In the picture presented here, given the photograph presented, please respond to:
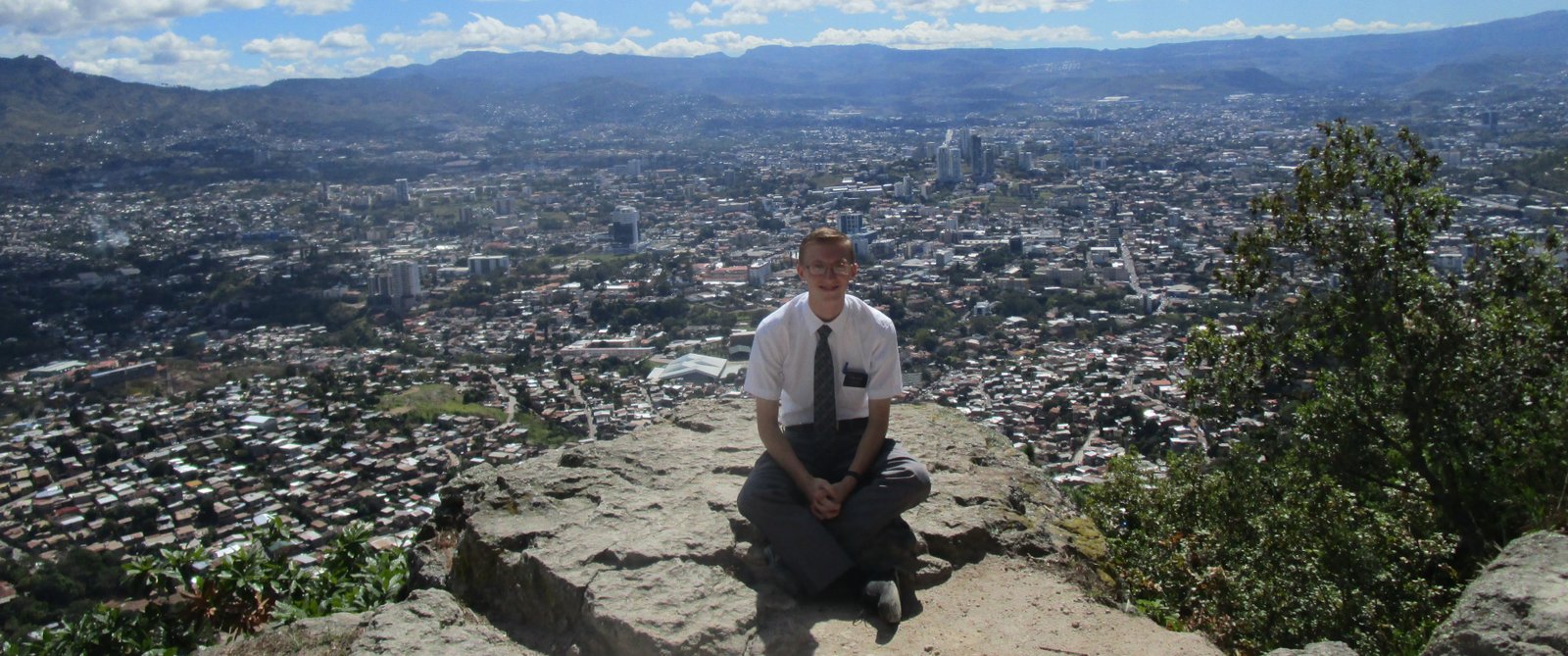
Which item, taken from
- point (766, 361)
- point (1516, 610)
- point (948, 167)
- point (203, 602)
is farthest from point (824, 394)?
point (948, 167)

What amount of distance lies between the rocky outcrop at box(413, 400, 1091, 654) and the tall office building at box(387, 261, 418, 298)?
905 inches

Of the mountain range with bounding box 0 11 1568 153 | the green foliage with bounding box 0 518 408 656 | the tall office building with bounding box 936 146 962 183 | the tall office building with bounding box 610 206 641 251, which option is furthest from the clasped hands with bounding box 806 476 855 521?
the mountain range with bounding box 0 11 1568 153

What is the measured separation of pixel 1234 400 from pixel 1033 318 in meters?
15.5

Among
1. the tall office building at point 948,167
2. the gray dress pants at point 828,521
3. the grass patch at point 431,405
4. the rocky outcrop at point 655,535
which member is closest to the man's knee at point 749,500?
the gray dress pants at point 828,521

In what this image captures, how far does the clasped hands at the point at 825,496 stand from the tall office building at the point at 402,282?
82.0 feet

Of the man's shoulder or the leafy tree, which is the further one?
the leafy tree

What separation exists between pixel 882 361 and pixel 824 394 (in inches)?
9.8

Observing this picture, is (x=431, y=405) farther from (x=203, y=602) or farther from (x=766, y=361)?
(x=766, y=361)

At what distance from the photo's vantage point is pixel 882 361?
3.74 meters

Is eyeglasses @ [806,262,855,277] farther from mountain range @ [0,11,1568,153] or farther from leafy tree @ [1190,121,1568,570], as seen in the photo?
mountain range @ [0,11,1568,153]

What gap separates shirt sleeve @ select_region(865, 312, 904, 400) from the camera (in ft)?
12.2

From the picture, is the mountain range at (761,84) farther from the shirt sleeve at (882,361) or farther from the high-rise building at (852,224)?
the shirt sleeve at (882,361)

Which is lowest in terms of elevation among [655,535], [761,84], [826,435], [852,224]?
[852,224]

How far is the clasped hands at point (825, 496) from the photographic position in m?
3.53
